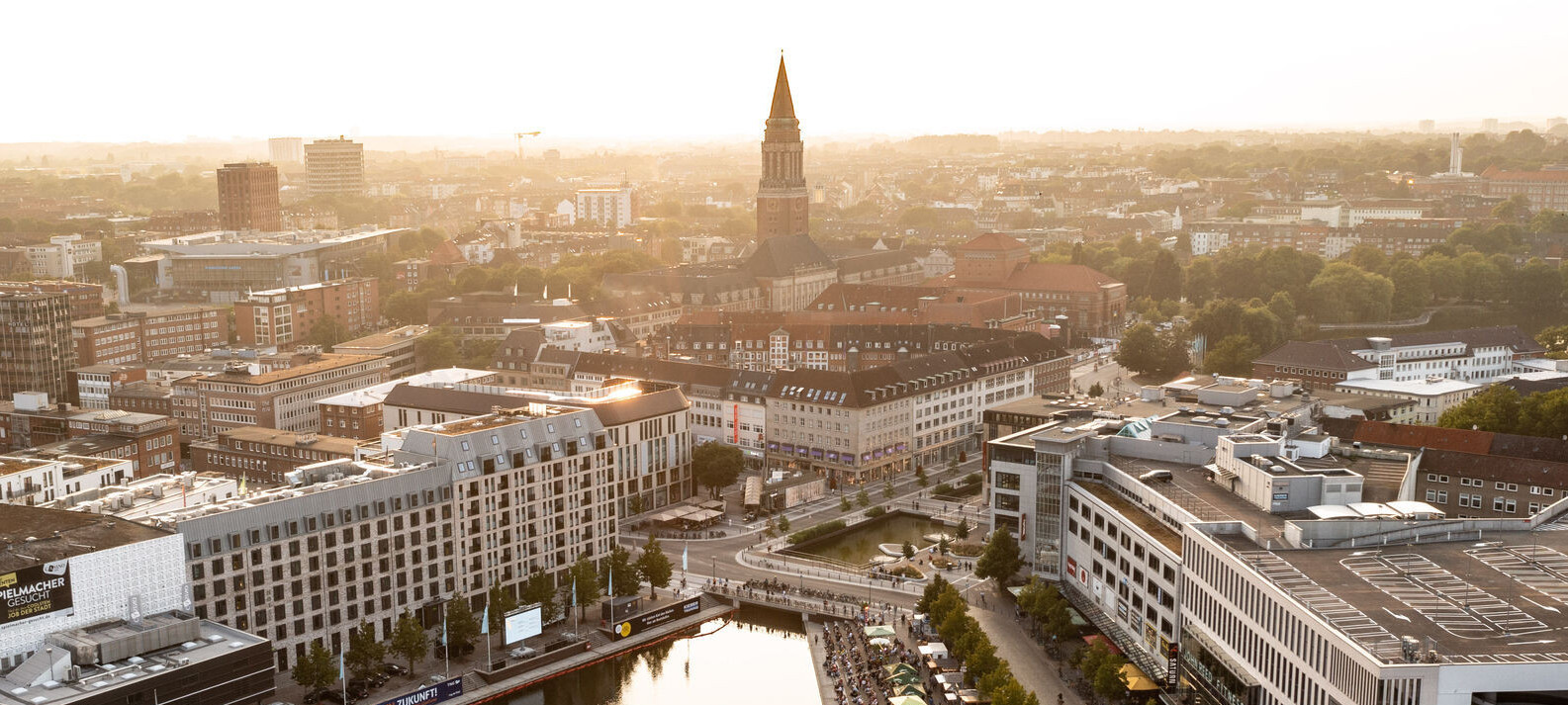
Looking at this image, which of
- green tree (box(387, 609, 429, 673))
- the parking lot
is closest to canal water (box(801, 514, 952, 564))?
green tree (box(387, 609, 429, 673))

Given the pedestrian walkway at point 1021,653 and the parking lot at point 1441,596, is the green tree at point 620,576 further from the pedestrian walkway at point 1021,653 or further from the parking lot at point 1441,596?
the parking lot at point 1441,596

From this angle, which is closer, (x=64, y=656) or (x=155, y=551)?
(x=64, y=656)

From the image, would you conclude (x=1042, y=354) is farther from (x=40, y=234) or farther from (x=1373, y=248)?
(x=40, y=234)

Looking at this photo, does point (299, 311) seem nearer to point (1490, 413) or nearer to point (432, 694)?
point (432, 694)

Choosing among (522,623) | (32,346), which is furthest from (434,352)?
(522,623)

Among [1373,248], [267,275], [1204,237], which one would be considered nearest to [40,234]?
[267,275]

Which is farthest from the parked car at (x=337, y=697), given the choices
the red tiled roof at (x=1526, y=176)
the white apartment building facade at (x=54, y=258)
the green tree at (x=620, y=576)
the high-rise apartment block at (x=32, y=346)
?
the red tiled roof at (x=1526, y=176)

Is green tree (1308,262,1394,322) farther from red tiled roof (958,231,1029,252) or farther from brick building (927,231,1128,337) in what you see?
red tiled roof (958,231,1029,252)
